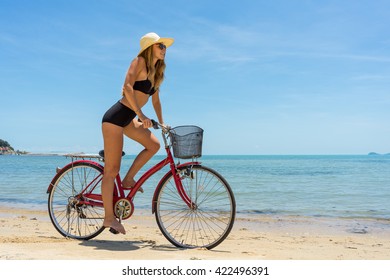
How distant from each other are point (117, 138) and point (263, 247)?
7.53ft

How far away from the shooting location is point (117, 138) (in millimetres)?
4695

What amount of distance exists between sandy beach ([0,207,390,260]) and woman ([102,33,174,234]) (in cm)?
52

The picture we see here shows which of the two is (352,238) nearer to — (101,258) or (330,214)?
(330,214)

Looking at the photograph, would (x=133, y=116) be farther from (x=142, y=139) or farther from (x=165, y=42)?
(x=165, y=42)

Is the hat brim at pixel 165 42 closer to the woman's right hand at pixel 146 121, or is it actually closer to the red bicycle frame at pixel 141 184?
the woman's right hand at pixel 146 121

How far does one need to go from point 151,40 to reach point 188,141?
1134mm

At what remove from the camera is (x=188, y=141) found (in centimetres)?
448

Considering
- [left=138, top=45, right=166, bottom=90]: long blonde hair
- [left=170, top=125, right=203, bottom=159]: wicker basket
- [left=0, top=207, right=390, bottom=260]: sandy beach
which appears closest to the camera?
[left=0, top=207, right=390, bottom=260]: sandy beach

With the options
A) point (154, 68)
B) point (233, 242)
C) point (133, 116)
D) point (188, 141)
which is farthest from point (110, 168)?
point (233, 242)

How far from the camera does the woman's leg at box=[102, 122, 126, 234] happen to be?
4.68 metres

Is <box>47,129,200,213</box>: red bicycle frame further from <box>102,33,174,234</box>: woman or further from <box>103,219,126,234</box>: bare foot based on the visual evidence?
<box>103,219,126,234</box>: bare foot

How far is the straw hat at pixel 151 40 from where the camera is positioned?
4492 millimetres

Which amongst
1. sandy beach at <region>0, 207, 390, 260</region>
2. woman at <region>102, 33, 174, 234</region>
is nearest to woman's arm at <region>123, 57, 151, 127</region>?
woman at <region>102, 33, 174, 234</region>

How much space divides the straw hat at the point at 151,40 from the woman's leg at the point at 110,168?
92 cm
